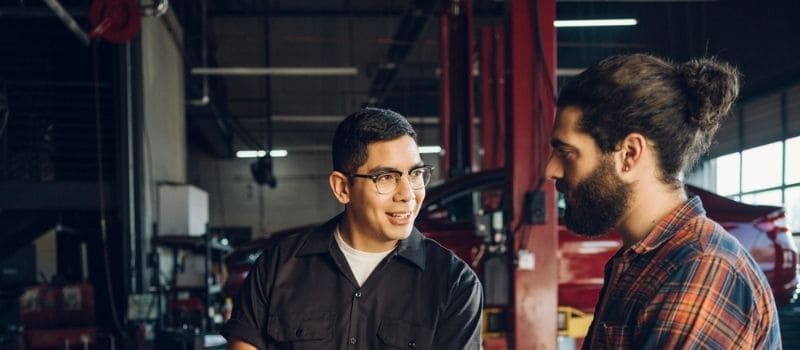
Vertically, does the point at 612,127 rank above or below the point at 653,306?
above

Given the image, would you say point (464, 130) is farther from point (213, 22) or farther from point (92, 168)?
point (213, 22)

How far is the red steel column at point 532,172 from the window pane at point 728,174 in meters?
8.50

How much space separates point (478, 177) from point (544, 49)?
1.21 meters

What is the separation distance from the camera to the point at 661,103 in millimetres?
1241

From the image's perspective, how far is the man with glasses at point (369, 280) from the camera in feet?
6.18

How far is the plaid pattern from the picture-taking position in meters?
1.11

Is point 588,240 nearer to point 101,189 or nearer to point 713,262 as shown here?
point 713,262

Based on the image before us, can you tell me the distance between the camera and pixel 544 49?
13.6 ft

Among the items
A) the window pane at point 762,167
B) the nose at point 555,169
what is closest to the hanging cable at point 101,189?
the nose at point 555,169

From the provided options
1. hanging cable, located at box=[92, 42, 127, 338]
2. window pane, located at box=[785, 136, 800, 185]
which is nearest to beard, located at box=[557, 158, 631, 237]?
hanging cable, located at box=[92, 42, 127, 338]

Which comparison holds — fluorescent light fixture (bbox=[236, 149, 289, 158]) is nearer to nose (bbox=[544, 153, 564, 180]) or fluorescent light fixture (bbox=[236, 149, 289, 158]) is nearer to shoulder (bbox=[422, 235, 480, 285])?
shoulder (bbox=[422, 235, 480, 285])

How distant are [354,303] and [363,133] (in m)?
0.43

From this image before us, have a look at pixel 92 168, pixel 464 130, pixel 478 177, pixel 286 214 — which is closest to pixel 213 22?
pixel 286 214

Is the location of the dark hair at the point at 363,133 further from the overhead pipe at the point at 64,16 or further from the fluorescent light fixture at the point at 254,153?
the fluorescent light fixture at the point at 254,153
